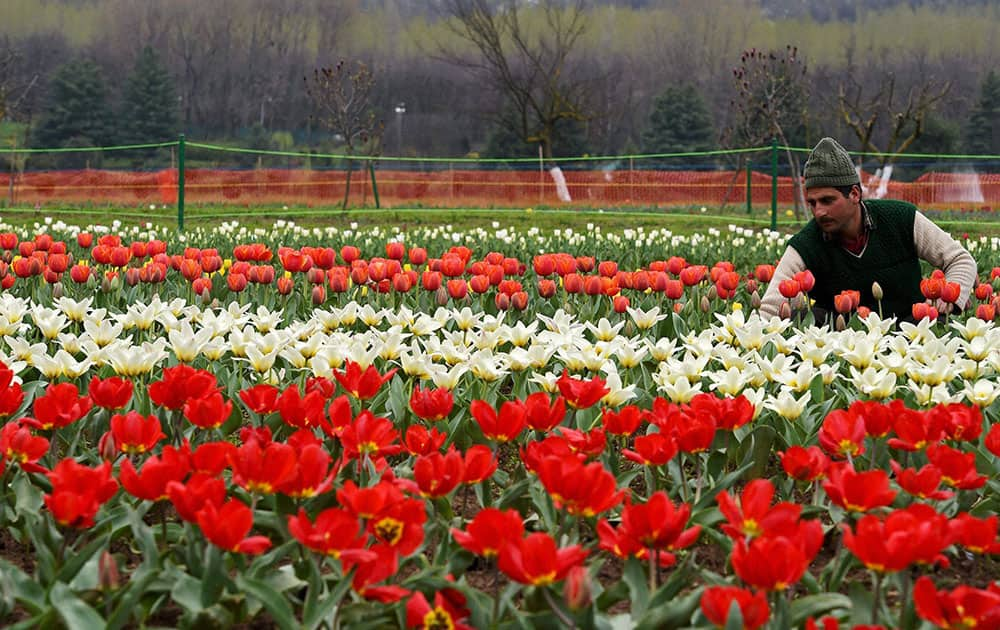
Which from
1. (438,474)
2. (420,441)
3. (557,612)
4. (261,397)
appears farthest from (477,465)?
(261,397)

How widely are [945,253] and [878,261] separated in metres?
0.32

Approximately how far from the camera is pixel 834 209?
208 inches

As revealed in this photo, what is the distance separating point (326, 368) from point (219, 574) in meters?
1.25

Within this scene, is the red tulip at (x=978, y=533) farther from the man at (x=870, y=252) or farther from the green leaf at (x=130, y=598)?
Answer: the man at (x=870, y=252)

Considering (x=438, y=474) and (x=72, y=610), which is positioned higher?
(x=438, y=474)

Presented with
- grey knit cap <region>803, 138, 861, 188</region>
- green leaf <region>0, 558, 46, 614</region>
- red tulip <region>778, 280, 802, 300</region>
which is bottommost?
green leaf <region>0, 558, 46, 614</region>

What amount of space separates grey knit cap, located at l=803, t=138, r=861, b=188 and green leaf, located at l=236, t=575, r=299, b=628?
12.9 feet

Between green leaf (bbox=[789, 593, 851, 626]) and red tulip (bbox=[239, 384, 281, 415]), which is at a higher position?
red tulip (bbox=[239, 384, 281, 415])

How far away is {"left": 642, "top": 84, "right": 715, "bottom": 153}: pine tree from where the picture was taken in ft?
157

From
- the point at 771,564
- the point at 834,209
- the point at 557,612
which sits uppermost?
the point at 834,209

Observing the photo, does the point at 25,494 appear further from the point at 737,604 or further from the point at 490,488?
the point at 737,604

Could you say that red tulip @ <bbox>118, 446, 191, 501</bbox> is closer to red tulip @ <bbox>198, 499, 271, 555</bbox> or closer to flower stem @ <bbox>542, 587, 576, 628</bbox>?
red tulip @ <bbox>198, 499, 271, 555</bbox>

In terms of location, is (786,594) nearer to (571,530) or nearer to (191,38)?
(571,530)

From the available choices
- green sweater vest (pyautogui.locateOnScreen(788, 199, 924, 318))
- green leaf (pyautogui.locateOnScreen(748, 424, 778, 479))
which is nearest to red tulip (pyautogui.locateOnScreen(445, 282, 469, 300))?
green sweater vest (pyautogui.locateOnScreen(788, 199, 924, 318))
